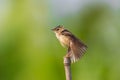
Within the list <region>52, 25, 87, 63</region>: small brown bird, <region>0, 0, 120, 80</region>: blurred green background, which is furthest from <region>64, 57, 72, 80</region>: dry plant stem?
<region>0, 0, 120, 80</region>: blurred green background

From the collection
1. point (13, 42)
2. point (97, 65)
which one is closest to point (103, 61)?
point (97, 65)

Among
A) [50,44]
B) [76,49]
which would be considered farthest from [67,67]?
[50,44]

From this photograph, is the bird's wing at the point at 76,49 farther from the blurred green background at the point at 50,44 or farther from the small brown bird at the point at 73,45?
the blurred green background at the point at 50,44

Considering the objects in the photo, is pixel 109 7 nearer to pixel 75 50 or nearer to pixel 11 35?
pixel 11 35

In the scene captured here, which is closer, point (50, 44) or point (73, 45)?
point (73, 45)

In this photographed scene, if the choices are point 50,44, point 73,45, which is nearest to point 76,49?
point 73,45

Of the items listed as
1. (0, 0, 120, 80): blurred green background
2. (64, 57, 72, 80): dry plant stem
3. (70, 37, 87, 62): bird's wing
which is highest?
(0, 0, 120, 80): blurred green background

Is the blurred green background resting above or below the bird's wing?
above

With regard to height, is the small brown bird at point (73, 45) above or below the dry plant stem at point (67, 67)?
above

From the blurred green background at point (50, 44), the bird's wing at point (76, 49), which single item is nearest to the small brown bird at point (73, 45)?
the bird's wing at point (76, 49)

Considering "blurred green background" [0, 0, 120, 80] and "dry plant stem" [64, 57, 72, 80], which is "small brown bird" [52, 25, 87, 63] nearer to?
"dry plant stem" [64, 57, 72, 80]

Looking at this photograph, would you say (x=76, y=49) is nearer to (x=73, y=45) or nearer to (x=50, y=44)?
(x=73, y=45)
